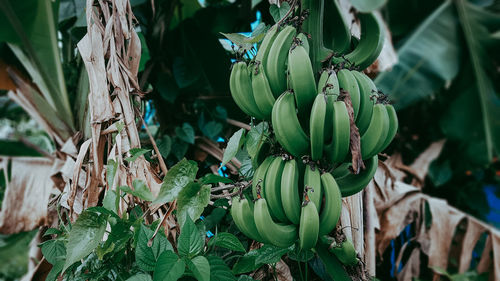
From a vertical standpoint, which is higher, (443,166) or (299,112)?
(299,112)

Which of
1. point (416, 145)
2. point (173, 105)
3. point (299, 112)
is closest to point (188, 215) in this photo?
point (299, 112)

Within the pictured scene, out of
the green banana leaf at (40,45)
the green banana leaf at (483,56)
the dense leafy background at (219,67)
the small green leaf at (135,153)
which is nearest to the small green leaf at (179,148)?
the dense leafy background at (219,67)

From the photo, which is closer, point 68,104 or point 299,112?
point 299,112

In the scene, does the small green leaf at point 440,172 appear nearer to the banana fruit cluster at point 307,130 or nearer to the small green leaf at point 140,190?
the banana fruit cluster at point 307,130

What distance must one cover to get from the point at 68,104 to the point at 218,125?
454mm

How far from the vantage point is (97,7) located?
0.81 meters

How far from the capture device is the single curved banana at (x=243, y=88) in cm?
58

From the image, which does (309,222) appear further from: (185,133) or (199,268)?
(185,133)

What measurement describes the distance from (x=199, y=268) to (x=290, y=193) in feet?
0.55

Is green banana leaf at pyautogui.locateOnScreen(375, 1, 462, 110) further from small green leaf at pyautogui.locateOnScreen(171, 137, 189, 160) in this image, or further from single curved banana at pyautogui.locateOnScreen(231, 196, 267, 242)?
single curved banana at pyautogui.locateOnScreen(231, 196, 267, 242)

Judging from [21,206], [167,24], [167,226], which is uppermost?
[167,24]

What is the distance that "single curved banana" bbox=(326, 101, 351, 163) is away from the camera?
0.49 meters

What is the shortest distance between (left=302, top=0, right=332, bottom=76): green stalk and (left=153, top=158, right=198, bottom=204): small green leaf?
0.25m

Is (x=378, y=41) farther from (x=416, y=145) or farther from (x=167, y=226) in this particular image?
(x=416, y=145)
